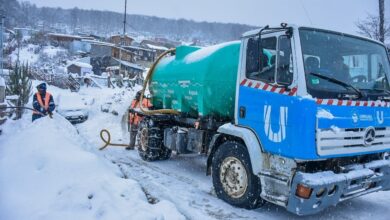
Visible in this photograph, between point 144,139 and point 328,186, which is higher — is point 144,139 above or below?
above

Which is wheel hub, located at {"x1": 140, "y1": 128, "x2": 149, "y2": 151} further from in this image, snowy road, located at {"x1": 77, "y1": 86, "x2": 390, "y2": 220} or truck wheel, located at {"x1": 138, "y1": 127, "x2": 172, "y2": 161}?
snowy road, located at {"x1": 77, "y1": 86, "x2": 390, "y2": 220}

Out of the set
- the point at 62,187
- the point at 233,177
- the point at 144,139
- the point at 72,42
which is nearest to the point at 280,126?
the point at 233,177

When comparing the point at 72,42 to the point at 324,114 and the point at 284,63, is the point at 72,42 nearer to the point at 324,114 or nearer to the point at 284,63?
the point at 284,63

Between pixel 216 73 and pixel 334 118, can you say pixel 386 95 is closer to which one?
pixel 334 118

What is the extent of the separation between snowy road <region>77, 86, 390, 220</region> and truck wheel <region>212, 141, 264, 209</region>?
16cm

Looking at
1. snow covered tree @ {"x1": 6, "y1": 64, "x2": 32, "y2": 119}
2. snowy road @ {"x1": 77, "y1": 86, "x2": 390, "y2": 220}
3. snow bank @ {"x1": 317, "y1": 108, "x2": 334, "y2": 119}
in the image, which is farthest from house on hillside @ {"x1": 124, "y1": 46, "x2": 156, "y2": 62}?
snow bank @ {"x1": 317, "y1": 108, "x2": 334, "y2": 119}

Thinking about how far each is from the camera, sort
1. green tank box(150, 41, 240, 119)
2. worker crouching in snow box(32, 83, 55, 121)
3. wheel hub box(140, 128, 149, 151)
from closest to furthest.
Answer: green tank box(150, 41, 240, 119) → wheel hub box(140, 128, 149, 151) → worker crouching in snow box(32, 83, 55, 121)

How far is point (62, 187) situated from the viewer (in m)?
5.20

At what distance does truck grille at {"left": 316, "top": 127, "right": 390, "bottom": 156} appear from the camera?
494cm

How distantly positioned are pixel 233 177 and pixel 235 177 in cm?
5

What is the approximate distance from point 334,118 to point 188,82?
3495 millimetres

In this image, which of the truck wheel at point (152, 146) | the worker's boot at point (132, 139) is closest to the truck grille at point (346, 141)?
the truck wheel at point (152, 146)

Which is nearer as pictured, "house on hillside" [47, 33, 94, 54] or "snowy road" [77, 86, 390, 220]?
"snowy road" [77, 86, 390, 220]

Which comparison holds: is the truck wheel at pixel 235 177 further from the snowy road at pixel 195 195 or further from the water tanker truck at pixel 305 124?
the snowy road at pixel 195 195
